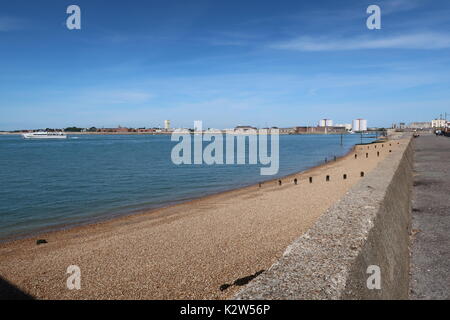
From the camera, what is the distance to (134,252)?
8211 mm

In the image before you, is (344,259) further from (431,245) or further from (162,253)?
(162,253)

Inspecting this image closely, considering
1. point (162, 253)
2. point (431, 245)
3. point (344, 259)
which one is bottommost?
point (162, 253)

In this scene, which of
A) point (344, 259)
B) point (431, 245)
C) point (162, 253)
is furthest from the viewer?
point (162, 253)

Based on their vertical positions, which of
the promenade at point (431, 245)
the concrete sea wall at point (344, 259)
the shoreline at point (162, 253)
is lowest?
the shoreline at point (162, 253)

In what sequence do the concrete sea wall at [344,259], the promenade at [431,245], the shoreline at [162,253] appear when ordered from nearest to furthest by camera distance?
the concrete sea wall at [344,259] → the promenade at [431,245] → the shoreline at [162,253]

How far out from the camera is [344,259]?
2.84 meters

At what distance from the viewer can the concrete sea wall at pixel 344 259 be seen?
2.41 metres

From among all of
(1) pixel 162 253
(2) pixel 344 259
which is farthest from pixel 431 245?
(1) pixel 162 253

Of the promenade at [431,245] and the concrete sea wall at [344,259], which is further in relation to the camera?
the promenade at [431,245]

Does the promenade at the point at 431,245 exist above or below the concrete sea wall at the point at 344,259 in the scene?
below

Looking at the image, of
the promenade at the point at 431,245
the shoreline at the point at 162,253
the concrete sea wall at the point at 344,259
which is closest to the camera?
the concrete sea wall at the point at 344,259

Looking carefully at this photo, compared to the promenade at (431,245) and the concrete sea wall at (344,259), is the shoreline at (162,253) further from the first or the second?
the promenade at (431,245)

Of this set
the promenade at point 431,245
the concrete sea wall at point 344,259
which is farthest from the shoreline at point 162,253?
the promenade at point 431,245
